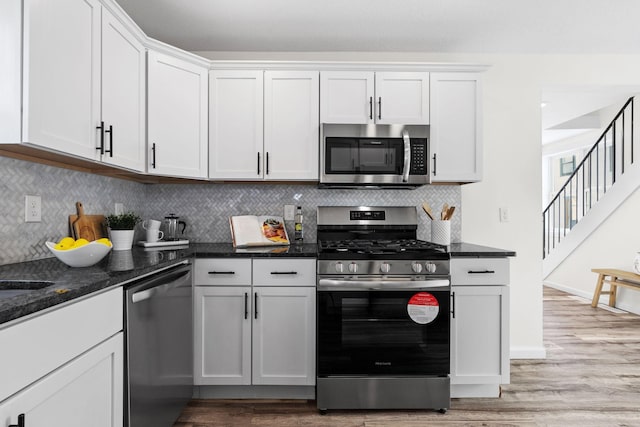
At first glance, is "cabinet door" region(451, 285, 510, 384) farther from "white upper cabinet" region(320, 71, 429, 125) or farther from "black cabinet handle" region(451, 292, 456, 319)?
"white upper cabinet" region(320, 71, 429, 125)

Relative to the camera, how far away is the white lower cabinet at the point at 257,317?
2.42 m

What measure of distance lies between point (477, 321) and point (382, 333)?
0.62 m

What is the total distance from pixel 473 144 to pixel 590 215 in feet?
11.4

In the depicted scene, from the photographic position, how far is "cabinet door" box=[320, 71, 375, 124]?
2.78m

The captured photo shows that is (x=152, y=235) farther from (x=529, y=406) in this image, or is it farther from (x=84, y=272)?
(x=529, y=406)

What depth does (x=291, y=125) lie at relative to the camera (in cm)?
278

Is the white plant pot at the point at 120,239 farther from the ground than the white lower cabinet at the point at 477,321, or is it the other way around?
the white plant pot at the point at 120,239

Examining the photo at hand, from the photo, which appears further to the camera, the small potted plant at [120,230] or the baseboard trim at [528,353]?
the baseboard trim at [528,353]

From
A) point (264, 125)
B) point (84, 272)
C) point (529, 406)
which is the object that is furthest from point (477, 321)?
point (84, 272)

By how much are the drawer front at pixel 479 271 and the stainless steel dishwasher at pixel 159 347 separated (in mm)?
1624

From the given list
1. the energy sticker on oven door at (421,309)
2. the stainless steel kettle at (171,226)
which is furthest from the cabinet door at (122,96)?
the energy sticker on oven door at (421,309)

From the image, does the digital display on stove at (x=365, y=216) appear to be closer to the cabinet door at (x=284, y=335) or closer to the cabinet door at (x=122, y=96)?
the cabinet door at (x=284, y=335)

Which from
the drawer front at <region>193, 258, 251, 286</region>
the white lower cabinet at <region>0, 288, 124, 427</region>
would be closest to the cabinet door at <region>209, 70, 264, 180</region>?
the drawer front at <region>193, 258, 251, 286</region>

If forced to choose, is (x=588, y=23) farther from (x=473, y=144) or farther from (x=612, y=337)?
(x=612, y=337)
